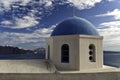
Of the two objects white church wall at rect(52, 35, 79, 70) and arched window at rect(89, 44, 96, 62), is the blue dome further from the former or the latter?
arched window at rect(89, 44, 96, 62)

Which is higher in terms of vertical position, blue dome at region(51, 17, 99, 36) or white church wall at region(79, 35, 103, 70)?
blue dome at region(51, 17, 99, 36)

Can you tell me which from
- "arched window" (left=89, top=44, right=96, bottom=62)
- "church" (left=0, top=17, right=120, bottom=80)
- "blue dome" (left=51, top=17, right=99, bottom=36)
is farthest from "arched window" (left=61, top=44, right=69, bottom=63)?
"arched window" (left=89, top=44, right=96, bottom=62)

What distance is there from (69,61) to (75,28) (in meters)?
2.24

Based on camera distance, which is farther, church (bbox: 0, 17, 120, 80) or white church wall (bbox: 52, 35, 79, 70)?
white church wall (bbox: 52, 35, 79, 70)

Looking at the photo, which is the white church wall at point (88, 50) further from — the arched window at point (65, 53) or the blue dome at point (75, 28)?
the arched window at point (65, 53)

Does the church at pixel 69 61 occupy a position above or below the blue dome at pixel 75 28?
below

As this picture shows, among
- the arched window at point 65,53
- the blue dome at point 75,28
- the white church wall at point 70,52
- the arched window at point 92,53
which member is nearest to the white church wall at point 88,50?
the arched window at point 92,53

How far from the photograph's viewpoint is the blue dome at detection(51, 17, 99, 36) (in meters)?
16.0

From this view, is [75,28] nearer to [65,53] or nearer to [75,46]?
[75,46]

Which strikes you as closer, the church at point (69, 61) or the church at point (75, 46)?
the church at point (69, 61)

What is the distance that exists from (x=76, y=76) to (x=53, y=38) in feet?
10.2

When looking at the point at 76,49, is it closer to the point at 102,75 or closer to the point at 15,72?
the point at 102,75

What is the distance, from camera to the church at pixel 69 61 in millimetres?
14211

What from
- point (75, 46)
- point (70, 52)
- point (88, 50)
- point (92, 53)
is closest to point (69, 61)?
point (70, 52)
